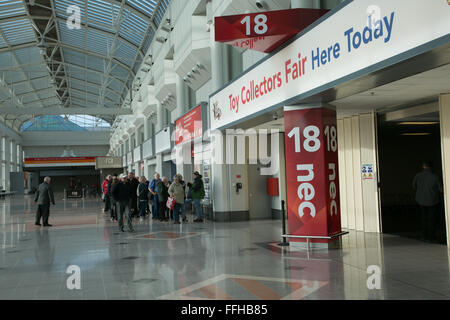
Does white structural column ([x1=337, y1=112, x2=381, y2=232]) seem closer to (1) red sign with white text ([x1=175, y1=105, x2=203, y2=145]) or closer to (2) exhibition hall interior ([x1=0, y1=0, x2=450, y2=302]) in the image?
(2) exhibition hall interior ([x1=0, y1=0, x2=450, y2=302])

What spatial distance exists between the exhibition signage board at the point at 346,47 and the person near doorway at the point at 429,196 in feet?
10.2

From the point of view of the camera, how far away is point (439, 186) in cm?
852

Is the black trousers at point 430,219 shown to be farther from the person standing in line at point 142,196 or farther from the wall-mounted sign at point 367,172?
the person standing in line at point 142,196

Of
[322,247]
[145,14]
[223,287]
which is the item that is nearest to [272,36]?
[322,247]

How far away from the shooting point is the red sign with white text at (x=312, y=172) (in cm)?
801

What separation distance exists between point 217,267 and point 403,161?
6483 mm

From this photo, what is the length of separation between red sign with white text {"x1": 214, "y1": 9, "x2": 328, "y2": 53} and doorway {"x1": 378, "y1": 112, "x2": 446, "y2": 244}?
130 inches

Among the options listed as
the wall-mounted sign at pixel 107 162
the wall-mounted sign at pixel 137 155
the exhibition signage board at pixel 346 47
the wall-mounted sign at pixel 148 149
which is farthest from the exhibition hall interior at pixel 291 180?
the wall-mounted sign at pixel 107 162

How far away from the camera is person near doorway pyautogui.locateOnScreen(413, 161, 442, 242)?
8.55 metres

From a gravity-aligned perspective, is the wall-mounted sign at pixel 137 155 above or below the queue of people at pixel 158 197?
above

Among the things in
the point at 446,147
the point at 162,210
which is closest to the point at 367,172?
the point at 446,147

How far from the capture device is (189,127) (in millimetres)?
16672

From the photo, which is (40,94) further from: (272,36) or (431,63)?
(431,63)

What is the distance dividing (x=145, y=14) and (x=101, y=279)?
66.2 feet
